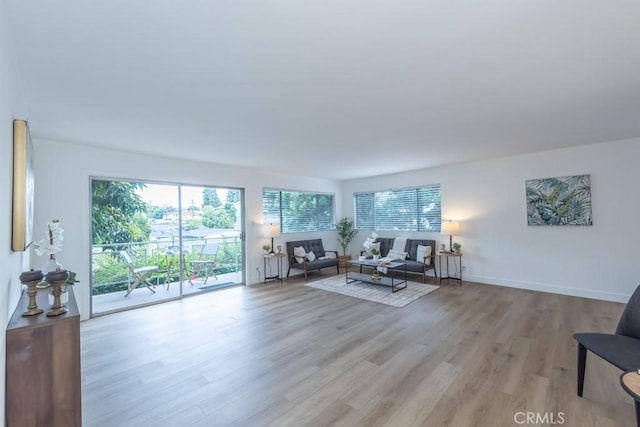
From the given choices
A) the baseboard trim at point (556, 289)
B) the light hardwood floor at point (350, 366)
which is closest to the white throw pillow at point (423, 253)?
the baseboard trim at point (556, 289)

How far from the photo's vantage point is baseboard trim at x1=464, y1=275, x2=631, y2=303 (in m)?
4.25

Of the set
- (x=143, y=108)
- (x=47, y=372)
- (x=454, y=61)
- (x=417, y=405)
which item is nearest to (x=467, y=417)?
(x=417, y=405)

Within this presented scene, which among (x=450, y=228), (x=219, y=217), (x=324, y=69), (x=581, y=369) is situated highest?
(x=324, y=69)

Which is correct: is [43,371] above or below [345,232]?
below

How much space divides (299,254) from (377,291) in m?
2.08

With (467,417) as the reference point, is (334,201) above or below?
above

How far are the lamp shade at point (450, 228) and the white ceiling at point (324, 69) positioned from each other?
219cm

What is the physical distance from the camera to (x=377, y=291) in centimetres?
502

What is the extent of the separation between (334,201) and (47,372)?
22.2ft

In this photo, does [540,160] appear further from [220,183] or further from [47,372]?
[47,372]

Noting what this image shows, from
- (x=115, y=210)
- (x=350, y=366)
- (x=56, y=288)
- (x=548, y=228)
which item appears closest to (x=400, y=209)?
(x=548, y=228)

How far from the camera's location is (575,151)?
14.9 feet

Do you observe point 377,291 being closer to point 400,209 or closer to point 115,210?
point 400,209

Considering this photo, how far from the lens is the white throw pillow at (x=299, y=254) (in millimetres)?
6336
